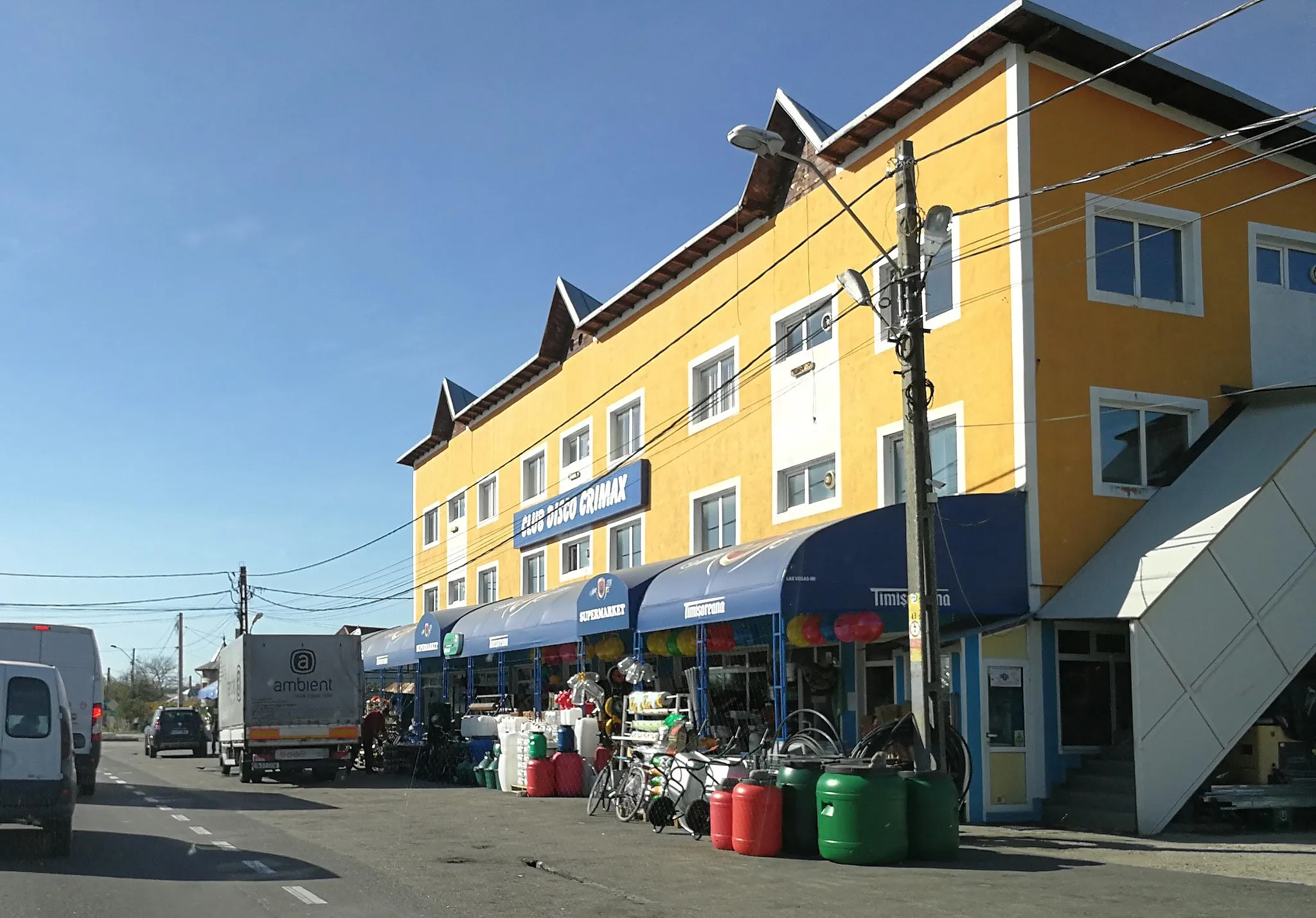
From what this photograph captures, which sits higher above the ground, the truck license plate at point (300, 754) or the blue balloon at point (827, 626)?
the blue balloon at point (827, 626)

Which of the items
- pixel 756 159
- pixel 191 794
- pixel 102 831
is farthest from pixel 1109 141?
pixel 191 794

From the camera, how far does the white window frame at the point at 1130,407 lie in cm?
1956

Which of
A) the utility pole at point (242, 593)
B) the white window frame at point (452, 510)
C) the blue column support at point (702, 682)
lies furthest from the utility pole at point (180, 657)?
the blue column support at point (702, 682)

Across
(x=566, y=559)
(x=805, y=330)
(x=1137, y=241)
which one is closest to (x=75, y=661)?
(x=805, y=330)

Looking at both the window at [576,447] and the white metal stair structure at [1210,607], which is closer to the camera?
the white metal stair structure at [1210,607]

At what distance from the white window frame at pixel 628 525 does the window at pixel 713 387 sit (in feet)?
10.7

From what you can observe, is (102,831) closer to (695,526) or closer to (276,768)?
(276,768)

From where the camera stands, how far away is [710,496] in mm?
27688

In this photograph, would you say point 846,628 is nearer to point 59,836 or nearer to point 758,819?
point 758,819

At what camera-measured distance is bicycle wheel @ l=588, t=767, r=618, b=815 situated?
19922 millimetres

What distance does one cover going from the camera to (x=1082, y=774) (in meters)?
18.5

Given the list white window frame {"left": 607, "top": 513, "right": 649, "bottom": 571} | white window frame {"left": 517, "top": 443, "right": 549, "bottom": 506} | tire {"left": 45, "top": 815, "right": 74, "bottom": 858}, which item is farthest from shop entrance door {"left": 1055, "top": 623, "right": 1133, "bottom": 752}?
white window frame {"left": 517, "top": 443, "right": 549, "bottom": 506}

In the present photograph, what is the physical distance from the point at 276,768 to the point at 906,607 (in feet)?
50.7

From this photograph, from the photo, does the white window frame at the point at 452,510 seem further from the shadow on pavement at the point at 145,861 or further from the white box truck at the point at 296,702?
the shadow on pavement at the point at 145,861
